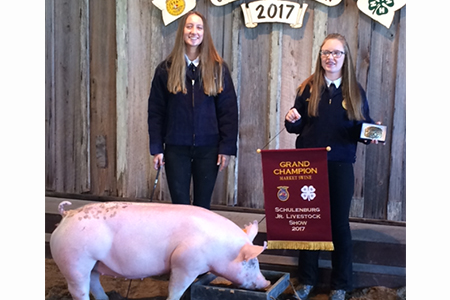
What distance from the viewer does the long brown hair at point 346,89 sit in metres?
2.15

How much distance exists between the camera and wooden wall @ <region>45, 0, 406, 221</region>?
2404 millimetres

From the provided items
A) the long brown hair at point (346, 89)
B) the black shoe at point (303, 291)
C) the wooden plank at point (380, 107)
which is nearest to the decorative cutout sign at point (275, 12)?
the long brown hair at point (346, 89)

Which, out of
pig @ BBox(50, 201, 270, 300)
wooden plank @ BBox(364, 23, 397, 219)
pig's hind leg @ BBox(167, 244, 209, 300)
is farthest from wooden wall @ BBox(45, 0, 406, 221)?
pig's hind leg @ BBox(167, 244, 209, 300)

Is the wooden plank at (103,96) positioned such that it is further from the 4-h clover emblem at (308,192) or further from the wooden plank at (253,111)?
the 4-h clover emblem at (308,192)

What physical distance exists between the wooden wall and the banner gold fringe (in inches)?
13.3

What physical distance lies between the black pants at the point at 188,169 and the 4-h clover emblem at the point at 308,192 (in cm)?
43

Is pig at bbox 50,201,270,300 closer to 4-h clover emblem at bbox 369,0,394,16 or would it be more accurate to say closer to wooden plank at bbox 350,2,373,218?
wooden plank at bbox 350,2,373,218

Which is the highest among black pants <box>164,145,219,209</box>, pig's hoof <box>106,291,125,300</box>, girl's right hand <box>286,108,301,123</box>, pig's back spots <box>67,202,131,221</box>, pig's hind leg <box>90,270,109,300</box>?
girl's right hand <box>286,108,301,123</box>

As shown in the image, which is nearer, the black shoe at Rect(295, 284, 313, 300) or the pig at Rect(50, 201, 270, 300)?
the pig at Rect(50, 201, 270, 300)

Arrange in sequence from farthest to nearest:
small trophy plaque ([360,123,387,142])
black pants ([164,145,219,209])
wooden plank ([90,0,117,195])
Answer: wooden plank ([90,0,117,195]), black pants ([164,145,219,209]), small trophy plaque ([360,123,387,142])

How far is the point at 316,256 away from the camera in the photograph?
7.54ft

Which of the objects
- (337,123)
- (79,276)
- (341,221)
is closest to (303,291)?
(341,221)

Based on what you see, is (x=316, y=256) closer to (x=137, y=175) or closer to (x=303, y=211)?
(x=303, y=211)
